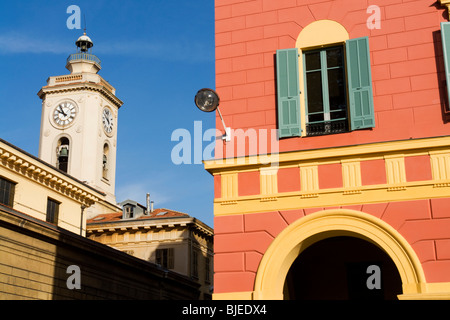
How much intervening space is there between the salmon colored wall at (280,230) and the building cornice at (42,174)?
19297mm

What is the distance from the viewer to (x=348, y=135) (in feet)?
34.0

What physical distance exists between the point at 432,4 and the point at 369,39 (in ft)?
4.09

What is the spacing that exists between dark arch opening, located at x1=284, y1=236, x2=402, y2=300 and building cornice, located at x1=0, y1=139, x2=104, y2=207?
18.5 m

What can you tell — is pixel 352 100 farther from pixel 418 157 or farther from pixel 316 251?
pixel 316 251

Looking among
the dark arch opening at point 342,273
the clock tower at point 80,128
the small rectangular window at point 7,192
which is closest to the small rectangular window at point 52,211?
the small rectangular window at point 7,192

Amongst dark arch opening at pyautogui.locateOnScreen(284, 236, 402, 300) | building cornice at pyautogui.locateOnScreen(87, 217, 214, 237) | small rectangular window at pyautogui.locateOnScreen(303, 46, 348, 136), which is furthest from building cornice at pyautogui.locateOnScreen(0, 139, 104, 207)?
small rectangular window at pyautogui.locateOnScreen(303, 46, 348, 136)

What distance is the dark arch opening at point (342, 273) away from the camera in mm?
12289

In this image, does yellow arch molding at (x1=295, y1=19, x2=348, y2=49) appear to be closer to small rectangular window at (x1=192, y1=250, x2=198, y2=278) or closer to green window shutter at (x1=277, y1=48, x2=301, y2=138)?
green window shutter at (x1=277, y1=48, x2=301, y2=138)

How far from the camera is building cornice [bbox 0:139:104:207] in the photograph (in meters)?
27.4

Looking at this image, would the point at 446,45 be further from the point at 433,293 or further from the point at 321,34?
the point at 433,293

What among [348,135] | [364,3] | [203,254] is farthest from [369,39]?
[203,254]

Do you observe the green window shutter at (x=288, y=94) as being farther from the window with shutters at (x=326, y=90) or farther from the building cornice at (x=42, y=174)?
the building cornice at (x=42, y=174)

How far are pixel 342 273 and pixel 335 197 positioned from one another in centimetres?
314

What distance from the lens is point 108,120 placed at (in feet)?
169
